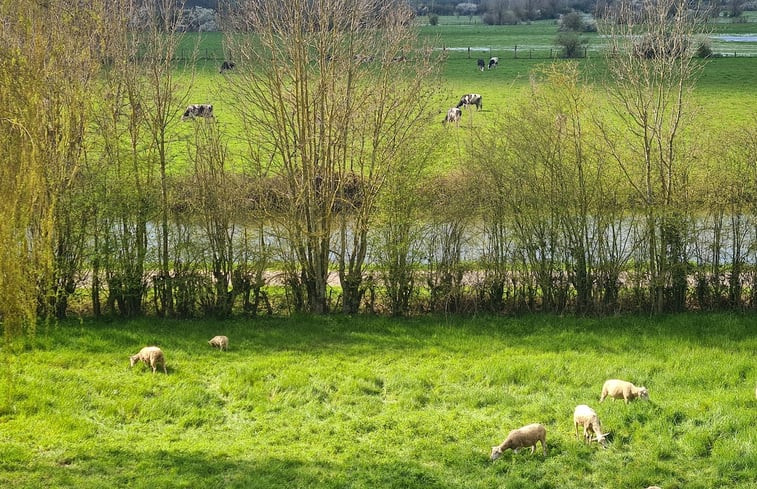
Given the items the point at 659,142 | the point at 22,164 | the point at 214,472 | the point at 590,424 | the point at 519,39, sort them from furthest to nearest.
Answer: the point at 519,39
the point at 659,142
the point at 590,424
the point at 214,472
the point at 22,164

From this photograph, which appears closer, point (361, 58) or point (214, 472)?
point (214, 472)

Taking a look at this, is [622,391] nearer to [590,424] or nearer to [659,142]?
[590,424]

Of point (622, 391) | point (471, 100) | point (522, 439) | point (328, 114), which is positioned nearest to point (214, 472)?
point (522, 439)

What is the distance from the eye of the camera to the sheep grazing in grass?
9527 millimetres

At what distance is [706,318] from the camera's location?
15.3m

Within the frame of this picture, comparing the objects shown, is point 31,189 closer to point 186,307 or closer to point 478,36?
point 186,307

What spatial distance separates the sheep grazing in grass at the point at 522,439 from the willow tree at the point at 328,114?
7277 mm

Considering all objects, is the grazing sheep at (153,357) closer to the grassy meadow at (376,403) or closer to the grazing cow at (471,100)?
the grassy meadow at (376,403)

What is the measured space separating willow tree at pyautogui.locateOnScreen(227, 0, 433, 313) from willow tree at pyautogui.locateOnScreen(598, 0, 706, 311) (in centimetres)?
374

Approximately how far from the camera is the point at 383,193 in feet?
53.2

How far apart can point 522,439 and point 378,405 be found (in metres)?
2.44

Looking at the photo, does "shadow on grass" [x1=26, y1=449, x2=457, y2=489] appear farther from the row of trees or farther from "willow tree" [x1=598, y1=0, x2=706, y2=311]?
"willow tree" [x1=598, y1=0, x2=706, y2=311]

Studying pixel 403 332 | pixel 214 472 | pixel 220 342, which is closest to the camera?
pixel 214 472

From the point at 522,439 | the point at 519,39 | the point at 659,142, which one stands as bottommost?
the point at 522,439
